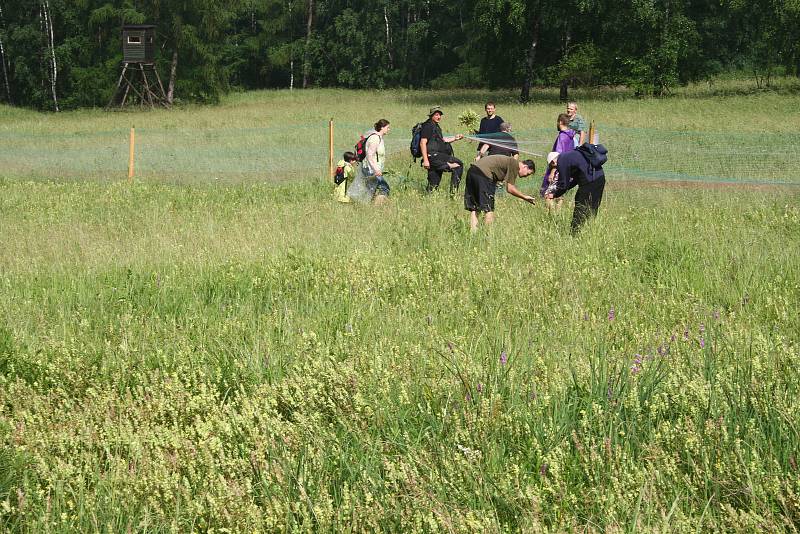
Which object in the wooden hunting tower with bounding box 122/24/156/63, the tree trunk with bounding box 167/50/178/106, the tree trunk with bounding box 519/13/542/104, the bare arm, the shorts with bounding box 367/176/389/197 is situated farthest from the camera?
the tree trunk with bounding box 167/50/178/106

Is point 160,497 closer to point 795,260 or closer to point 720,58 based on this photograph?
point 795,260

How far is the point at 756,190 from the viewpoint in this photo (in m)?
13.9

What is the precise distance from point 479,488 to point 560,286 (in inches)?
146

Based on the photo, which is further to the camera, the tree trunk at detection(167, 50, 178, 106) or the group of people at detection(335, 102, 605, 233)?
the tree trunk at detection(167, 50, 178, 106)

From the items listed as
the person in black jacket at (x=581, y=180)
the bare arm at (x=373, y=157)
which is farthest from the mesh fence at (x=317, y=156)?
the person in black jacket at (x=581, y=180)

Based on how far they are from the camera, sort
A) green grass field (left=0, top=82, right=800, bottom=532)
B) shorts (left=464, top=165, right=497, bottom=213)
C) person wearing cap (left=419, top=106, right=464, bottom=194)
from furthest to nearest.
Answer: person wearing cap (left=419, top=106, right=464, bottom=194), shorts (left=464, top=165, right=497, bottom=213), green grass field (left=0, top=82, right=800, bottom=532)

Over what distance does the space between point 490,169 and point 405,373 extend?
582cm

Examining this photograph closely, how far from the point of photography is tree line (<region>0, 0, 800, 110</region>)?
1609 inches

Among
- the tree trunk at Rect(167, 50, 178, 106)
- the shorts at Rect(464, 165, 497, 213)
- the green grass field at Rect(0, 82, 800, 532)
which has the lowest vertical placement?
the green grass field at Rect(0, 82, 800, 532)

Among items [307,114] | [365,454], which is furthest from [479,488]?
[307,114]

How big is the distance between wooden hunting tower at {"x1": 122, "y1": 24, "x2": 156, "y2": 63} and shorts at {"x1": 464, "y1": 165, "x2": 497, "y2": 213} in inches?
1757

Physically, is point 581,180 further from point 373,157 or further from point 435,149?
point 435,149

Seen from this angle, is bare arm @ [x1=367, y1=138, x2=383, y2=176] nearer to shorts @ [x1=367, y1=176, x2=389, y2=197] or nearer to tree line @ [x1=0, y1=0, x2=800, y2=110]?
shorts @ [x1=367, y1=176, x2=389, y2=197]

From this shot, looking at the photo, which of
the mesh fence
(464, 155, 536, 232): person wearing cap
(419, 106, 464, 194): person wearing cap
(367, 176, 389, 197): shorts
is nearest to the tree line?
the mesh fence
